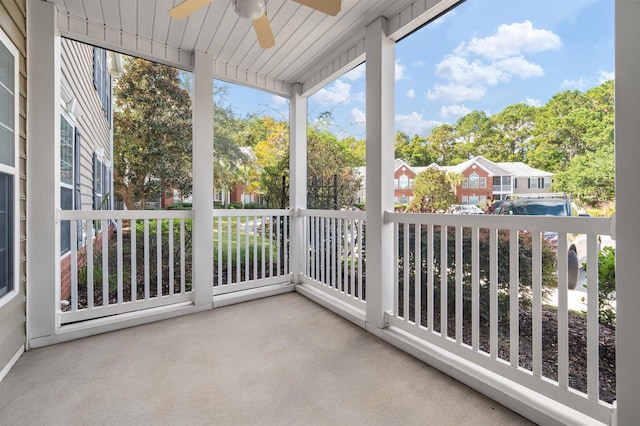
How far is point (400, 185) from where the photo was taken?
99.7 inches

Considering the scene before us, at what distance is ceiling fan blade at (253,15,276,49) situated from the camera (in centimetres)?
198

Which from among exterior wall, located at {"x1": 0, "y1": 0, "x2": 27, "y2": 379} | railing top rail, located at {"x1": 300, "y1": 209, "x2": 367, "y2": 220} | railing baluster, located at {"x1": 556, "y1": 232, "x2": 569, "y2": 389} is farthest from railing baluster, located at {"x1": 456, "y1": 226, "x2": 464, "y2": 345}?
exterior wall, located at {"x1": 0, "y1": 0, "x2": 27, "y2": 379}

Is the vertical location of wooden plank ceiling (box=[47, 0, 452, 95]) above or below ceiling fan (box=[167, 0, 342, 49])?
above

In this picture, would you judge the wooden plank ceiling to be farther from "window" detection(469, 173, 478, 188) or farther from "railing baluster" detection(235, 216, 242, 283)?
"railing baluster" detection(235, 216, 242, 283)

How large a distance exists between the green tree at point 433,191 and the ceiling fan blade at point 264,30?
1.57 metres

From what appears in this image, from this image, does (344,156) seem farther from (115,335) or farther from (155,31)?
(115,335)

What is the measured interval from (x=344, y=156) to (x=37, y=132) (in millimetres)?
2646

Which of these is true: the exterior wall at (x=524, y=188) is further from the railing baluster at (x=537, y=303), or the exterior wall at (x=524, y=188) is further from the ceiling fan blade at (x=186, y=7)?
the ceiling fan blade at (x=186, y=7)

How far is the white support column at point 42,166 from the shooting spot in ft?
7.34

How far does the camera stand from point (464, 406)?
5.34 feet

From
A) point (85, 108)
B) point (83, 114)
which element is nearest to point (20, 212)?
point (83, 114)

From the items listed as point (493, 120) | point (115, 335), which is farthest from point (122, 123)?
point (493, 120)

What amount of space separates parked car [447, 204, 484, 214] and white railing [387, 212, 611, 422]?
135 mm

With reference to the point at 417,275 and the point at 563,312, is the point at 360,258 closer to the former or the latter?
the point at 417,275
